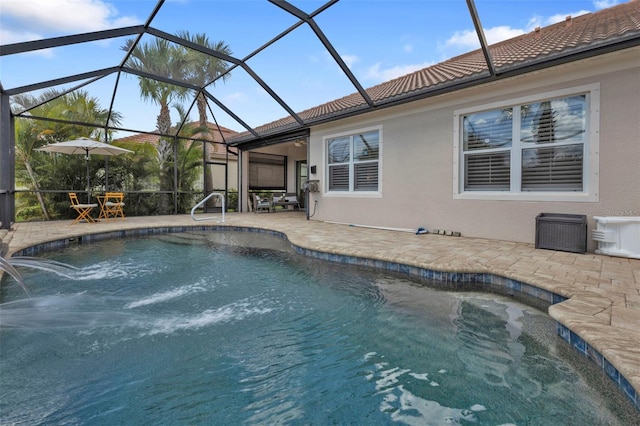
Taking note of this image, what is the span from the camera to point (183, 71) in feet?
31.4

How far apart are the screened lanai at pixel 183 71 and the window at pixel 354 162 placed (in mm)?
805

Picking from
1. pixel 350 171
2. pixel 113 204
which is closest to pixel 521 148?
pixel 350 171

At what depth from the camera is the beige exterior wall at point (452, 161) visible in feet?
15.1

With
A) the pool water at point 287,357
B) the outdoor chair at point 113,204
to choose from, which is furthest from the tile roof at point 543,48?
the outdoor chair at point 113,204

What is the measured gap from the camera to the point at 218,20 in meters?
6.84

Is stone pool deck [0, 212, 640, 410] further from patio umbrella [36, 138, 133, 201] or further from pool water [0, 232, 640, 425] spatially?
patio umbrella [36, 138, 133, 201]

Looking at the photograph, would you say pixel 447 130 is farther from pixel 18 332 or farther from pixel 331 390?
pixel 18 332

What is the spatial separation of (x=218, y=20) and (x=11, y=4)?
3436 millimetres

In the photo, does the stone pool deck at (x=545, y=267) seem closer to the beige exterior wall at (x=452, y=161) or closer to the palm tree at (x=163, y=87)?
the beige exterior wall at (x=452, y=161)

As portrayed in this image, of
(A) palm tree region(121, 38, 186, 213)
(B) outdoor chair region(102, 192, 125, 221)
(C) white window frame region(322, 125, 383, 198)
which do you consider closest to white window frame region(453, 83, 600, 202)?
(C) white window frame region(322, 125, 383, 198)

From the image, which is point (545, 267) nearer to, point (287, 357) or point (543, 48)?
point (287, 357)

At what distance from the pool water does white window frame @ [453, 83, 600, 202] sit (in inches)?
113

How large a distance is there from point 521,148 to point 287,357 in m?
5.43

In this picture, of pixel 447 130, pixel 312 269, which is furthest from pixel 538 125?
pixel 312 269
